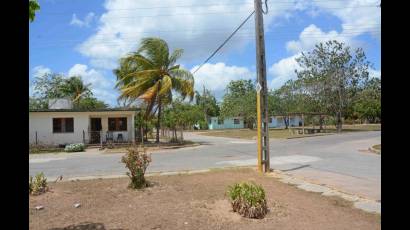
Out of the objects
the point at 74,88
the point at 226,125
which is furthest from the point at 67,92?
the point at 226,125

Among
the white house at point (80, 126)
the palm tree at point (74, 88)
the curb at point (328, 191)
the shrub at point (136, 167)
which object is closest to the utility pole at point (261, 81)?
the curb at point (328, 191)

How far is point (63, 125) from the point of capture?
31.6 metres

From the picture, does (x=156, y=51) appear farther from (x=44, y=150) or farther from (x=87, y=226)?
(x=87, y=226)

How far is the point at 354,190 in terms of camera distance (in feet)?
33.0

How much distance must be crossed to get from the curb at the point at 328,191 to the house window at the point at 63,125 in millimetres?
21721

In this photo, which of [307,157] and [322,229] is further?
[307,157]

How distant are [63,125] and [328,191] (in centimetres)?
2570

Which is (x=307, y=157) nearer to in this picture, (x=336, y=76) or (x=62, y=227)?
(x=62, y=227)

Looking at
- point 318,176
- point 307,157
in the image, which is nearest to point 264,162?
point 318,176

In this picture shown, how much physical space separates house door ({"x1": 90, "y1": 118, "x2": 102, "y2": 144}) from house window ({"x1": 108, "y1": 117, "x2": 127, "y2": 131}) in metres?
0.87

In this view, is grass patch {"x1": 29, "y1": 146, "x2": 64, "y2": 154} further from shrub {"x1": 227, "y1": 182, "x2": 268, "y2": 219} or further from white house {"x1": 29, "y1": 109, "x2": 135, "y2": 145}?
shrub {"x1": 227, "y1": 182, "x2": 268, "y2": 219}

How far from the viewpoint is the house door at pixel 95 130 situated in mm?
32219

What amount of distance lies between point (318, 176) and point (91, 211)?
7.64 m
